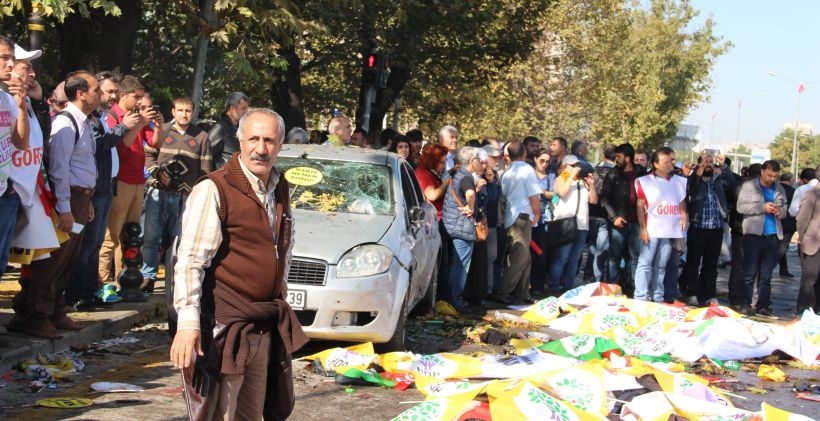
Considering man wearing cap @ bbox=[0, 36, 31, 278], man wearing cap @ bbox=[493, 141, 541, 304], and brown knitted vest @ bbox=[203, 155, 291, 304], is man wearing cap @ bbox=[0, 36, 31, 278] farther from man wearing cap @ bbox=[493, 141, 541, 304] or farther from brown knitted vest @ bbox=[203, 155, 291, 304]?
man wearing cap @ bbox=[493, 141, 541, 304]

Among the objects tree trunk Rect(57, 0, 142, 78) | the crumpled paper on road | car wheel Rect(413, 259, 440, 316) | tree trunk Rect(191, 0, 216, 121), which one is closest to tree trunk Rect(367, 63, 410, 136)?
tree trunk Rect(191, 0, 216, 121)

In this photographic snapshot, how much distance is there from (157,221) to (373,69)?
12.8m

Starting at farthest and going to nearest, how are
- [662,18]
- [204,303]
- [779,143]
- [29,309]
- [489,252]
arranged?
1. [779,143]
2. [662,18]
3. [489,252]
4. [29,309]
5. [204,303]

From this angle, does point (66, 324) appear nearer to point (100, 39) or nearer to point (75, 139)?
point (75, 139)

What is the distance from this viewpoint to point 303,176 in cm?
1056

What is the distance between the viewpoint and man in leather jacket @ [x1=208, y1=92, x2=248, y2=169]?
41.0ft

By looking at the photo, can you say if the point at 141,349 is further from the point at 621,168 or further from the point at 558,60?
the point at 558,60

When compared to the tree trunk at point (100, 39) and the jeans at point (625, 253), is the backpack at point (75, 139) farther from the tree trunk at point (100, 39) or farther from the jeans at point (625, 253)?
the jeans at point (625, 253)

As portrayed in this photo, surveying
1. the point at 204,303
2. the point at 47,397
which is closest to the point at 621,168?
the point at 47,397

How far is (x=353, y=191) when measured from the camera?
1052cm

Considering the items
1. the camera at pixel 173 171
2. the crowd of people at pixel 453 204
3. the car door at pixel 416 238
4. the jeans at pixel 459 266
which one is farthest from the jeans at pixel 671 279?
the camera at pixel 173 171

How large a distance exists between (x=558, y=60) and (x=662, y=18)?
30176 millimetres

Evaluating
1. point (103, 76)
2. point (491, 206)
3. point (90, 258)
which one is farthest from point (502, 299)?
point (103, 76)

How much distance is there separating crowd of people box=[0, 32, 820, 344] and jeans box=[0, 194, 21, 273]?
0.01 metres
